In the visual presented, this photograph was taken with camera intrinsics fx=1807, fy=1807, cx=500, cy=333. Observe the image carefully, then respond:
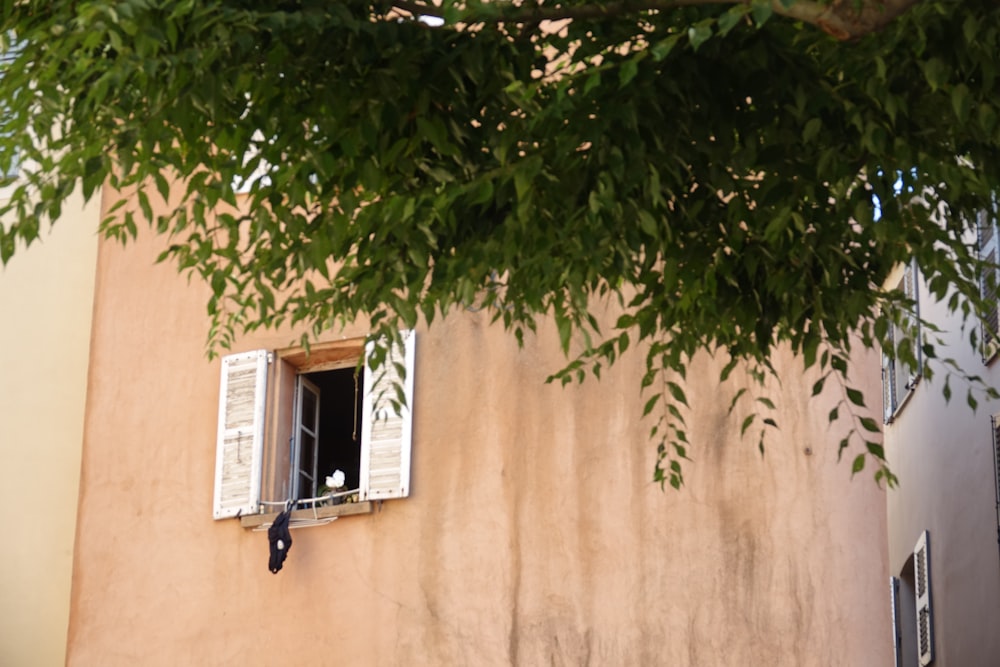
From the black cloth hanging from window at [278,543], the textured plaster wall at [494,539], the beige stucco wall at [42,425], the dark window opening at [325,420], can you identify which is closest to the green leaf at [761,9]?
the dark window opening at [325,420]

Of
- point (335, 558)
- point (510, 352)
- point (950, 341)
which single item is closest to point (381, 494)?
point (335, 558)

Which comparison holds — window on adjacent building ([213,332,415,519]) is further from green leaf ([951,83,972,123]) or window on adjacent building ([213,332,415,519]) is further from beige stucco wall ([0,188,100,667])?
green leaf ([951,83,972,123])

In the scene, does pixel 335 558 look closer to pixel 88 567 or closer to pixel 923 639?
pixel 88 567

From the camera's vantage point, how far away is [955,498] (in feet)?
44.4

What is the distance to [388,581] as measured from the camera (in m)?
11.2

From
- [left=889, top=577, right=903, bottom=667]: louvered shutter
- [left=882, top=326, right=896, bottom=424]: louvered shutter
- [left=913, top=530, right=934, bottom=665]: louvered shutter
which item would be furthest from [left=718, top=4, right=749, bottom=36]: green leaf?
[left=889, top=577, right=903, bottom=667]: louvered shutter

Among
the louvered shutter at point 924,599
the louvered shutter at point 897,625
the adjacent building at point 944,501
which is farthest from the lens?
the louvered shutter at point 897,625

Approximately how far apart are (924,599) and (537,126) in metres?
9.99

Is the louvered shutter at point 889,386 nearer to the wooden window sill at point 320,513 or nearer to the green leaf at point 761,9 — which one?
the wooden window sill at point 320,513

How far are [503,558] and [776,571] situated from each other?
1.66m

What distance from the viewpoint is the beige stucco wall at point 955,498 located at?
12.2m

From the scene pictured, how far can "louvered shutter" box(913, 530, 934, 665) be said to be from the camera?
1465 cm

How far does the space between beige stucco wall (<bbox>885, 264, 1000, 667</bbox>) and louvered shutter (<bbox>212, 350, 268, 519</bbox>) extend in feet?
15.1

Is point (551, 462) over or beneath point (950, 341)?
beneath
